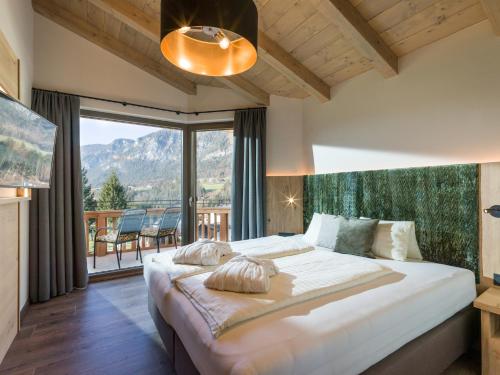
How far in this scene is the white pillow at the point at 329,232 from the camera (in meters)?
2.72

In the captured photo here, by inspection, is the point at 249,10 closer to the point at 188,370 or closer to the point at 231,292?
the point at 231,292

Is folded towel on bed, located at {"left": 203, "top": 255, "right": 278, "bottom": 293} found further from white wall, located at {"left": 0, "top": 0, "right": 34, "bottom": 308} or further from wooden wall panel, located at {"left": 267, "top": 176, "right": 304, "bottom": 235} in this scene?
wooden wall panel, located at {"left": 267, "top": 176, "right": 304, "bottom": 235}

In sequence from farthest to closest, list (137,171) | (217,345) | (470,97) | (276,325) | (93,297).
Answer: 1. (137,171)
2. (93,297)
3. (470,97)
4. (276,325)
5. (217,345)

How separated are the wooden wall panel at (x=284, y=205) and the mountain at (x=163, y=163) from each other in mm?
755

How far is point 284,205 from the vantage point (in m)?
3.82

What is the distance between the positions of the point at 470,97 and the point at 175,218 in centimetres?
368

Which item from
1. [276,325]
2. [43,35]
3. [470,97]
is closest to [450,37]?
[470,97]

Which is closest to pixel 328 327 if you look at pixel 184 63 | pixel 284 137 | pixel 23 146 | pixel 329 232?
pixel 329 232

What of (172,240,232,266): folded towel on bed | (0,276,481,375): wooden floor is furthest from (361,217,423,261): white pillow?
(172,240,232,266): folded towel on bed

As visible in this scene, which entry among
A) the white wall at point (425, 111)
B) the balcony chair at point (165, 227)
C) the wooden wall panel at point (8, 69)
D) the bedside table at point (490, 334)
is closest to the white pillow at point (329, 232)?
the white wall at point (425, 111)

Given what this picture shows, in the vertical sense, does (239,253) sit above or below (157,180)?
below

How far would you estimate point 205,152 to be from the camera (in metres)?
4.13

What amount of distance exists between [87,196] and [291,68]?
3043mm

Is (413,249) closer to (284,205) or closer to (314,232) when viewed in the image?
(314,232)
